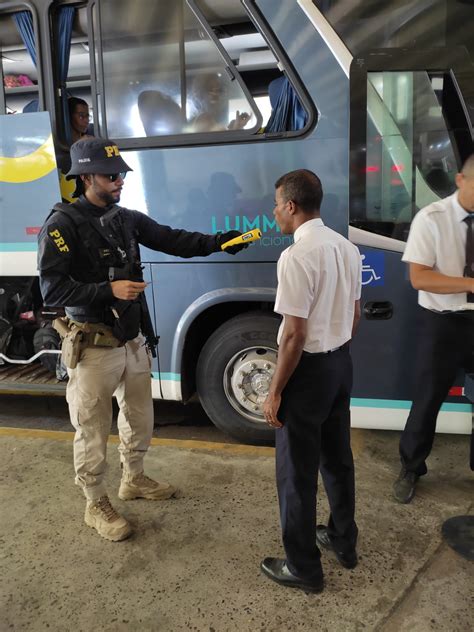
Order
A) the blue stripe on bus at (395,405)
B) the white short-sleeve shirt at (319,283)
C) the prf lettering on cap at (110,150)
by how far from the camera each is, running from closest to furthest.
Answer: the white short-sleeve shirt at (319,283)
the prf lettering on cap at (110,150)
the blue stripe on bus at (395,405)

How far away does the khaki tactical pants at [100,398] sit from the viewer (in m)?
2.54

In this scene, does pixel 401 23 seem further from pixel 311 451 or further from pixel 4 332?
pixel 4 332

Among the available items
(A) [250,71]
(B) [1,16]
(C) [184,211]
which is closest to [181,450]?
Result: (C) [184,211]

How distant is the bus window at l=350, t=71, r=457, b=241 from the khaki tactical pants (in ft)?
5.02

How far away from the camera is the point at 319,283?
73.8 inches

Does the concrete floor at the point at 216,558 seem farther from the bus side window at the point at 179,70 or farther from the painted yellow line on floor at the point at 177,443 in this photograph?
the bus side window at the point at 179,70

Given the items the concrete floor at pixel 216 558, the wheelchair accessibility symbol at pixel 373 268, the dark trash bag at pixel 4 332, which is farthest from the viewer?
the dark trash bag at pixel 4 332

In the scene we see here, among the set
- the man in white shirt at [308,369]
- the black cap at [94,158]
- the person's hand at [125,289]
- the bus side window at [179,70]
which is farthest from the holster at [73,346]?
the bus side window at [179,70]

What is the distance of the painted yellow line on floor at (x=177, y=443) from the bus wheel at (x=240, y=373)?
0.09m

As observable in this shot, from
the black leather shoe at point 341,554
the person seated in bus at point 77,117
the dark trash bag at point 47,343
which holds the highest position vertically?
the person seated in bus at point 77,117

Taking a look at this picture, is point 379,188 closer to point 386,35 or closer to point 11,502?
point 386,35

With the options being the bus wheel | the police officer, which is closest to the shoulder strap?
the police officer

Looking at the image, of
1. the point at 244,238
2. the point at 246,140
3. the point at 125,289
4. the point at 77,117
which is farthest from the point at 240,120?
the point at 125,289

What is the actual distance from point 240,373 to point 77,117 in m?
2.07
